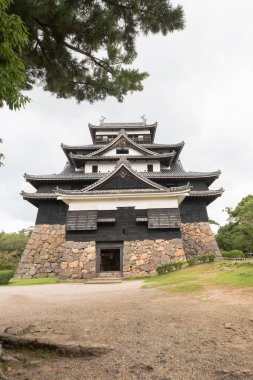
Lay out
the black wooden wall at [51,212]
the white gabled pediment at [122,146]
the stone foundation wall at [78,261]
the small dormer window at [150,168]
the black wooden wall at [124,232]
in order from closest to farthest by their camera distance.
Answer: the stone foundation wall at [78,261] < the black wooden wall at [124,232] < the black wooden wall at [51,212] < the small dormer window at [150,168] < the white gabled pediment at [122,146]

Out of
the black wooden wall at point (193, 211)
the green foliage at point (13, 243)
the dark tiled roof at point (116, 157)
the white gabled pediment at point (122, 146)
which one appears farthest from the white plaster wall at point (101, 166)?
the green foliage at point (13, 243)

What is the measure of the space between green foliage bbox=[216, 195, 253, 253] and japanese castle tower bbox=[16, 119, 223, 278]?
231 inches

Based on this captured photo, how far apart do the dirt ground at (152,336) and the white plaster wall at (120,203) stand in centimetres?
1068

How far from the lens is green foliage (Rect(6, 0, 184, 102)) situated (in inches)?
199

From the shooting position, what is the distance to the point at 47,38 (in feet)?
18.6

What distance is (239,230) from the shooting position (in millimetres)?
27031

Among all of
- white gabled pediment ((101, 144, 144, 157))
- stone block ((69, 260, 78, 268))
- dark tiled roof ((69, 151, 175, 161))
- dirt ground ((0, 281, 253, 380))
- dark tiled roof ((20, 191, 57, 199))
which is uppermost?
white gabled pediment ((101, 144, 144, 157))

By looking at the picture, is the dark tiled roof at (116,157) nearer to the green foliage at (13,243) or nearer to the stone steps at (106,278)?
the stone steps at (106,278)

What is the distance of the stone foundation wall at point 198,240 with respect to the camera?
68.3 feet

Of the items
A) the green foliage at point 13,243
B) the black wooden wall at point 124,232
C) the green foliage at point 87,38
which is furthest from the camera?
the green foliage at point 13,243

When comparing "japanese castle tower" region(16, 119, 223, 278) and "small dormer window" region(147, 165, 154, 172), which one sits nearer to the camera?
"japanese castle tower" region(16, 119, 223, 278)

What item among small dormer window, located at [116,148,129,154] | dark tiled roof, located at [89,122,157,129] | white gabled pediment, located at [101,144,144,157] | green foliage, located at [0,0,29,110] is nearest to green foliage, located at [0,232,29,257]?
dark tiled roof, located at [89,122,157,129]

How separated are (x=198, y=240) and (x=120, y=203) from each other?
8.11m

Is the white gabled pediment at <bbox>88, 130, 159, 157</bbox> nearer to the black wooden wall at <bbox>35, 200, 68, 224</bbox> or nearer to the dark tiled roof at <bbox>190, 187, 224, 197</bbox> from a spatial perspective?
the black wooden wall at <bbox>35, 200, 68, 224</bbox>
